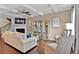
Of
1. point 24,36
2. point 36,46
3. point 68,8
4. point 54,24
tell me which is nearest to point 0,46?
point 24,36

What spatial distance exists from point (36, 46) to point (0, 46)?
1.91 feet

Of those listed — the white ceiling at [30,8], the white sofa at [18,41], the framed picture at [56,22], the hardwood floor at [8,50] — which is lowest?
the hardwood floor at [8,50]

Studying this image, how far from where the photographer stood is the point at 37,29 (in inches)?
86.0

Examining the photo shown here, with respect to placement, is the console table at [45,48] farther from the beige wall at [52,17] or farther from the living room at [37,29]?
the beige wall at [52,17]

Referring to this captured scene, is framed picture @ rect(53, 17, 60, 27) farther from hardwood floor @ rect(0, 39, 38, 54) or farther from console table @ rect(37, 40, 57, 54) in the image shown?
hardwood floor @ rect(0, 39, 38, 54)

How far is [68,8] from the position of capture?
2.12m

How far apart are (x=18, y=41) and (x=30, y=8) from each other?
570 millimetres

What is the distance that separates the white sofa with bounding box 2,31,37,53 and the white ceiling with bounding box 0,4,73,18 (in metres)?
0.31

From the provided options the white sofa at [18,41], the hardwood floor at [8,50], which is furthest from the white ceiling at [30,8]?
the hardwood floor at [8,50]

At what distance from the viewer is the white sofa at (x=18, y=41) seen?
2168mm

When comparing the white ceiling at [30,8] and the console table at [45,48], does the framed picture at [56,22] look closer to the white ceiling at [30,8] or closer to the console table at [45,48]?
the white ceiling at [30,8]

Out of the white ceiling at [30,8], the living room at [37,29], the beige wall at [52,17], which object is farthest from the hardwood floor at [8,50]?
the white ceiling at [30,8]

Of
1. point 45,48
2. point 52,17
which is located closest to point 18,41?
point 45,48

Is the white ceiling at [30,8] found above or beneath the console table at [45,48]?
above
